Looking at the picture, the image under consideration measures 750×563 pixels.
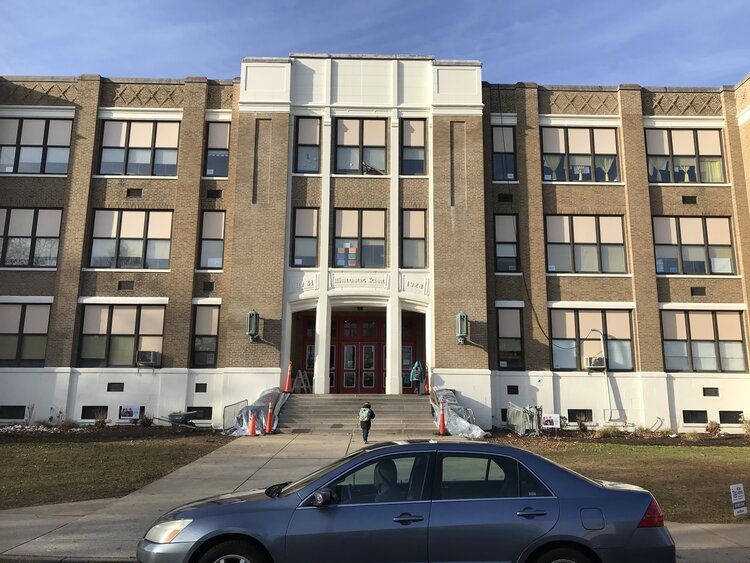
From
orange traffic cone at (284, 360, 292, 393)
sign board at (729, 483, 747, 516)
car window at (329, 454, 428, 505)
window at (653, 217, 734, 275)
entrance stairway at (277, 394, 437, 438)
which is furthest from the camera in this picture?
window at (653, 217, 734, 275)

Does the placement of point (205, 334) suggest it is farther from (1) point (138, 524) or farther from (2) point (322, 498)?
(2) point (322, 498)

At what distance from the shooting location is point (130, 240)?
22.9 meters

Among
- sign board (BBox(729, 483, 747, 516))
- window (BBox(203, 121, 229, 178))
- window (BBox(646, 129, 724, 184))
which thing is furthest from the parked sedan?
window (BBox(646, 129, 724, 184))

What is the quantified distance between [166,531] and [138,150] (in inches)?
827

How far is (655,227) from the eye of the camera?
2342cm

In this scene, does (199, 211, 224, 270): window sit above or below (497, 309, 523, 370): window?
above

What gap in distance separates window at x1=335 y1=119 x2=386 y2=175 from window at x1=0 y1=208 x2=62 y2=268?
11.1 m

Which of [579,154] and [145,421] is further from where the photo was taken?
[579,154]

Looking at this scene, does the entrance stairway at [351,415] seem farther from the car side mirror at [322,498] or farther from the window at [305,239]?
the car side mirror at [322,498]

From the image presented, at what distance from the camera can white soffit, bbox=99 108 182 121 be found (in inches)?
930

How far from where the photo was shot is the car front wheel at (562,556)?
5184 millimetres

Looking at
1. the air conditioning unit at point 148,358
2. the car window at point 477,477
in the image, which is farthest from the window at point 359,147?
the car window at point 477,477

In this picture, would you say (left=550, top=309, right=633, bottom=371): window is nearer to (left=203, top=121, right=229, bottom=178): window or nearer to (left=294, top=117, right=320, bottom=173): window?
(left=294, top=117, right=320, bottom=173): window

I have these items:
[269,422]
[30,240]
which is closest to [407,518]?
[269,422]
